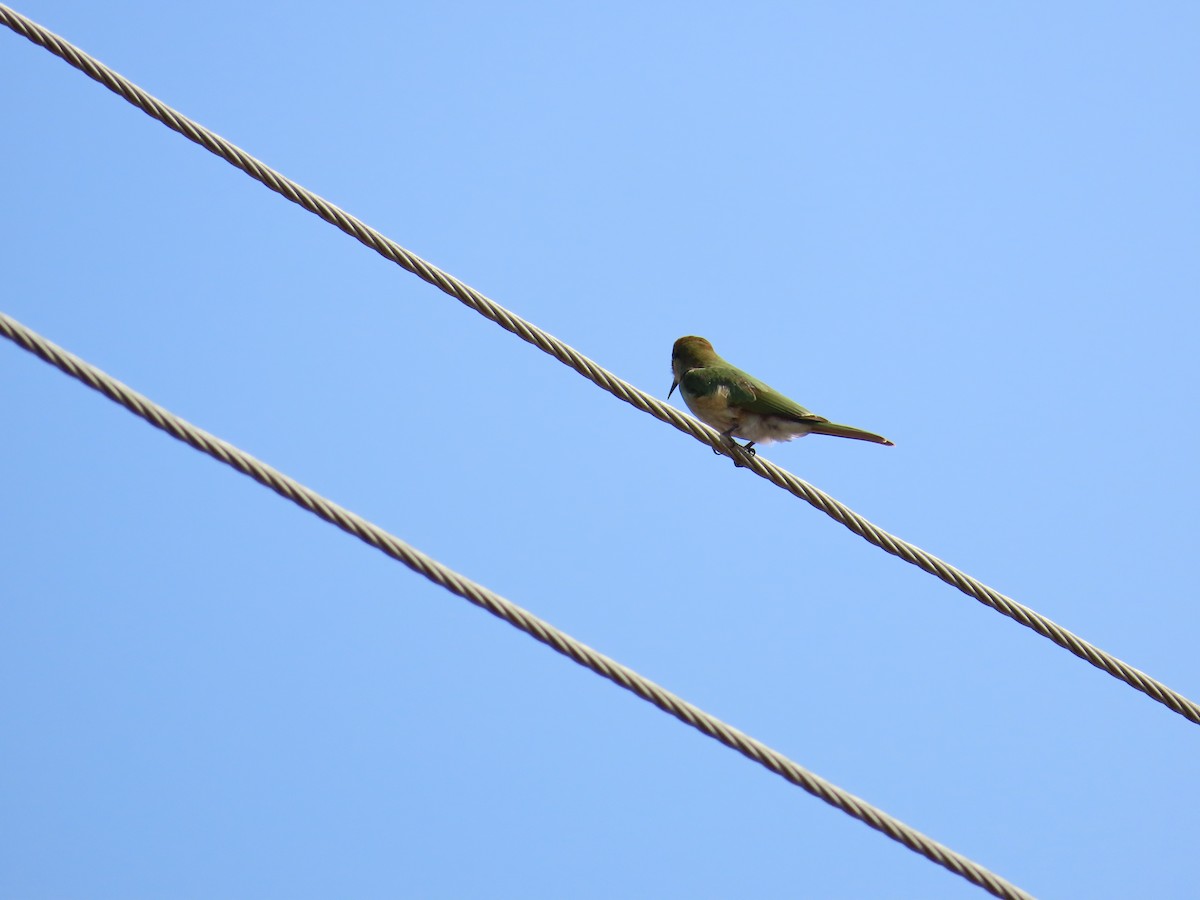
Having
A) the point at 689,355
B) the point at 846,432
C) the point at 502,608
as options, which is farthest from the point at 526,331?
the point at 689,355

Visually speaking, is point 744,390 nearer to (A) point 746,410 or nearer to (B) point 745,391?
(B) point 745,391

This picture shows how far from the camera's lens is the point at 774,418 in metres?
6.74

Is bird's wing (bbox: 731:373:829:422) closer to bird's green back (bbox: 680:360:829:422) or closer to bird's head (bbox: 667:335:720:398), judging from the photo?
bird's green back (bbox: 680:360:829:422)

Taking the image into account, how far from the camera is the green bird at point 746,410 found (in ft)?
21.5

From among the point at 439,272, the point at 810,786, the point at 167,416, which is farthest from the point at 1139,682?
the point at 167,416

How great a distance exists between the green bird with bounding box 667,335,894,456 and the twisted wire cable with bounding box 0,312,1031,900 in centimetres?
295

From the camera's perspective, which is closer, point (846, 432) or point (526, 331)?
point (526, 331)

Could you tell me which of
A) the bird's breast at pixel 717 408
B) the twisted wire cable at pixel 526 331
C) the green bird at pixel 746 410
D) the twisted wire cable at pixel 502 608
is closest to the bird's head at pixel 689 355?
the green bird at pixel 746 410

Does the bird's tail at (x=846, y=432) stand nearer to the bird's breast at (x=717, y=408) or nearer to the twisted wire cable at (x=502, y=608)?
the bird's breast at (x=717, y=408)

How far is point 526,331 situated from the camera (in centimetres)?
433

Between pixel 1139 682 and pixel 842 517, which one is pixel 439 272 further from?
pixel 1139 682

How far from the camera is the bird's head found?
7.86 m

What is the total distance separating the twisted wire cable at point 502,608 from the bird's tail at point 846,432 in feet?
9.21

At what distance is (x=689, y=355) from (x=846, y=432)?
1.89 m
